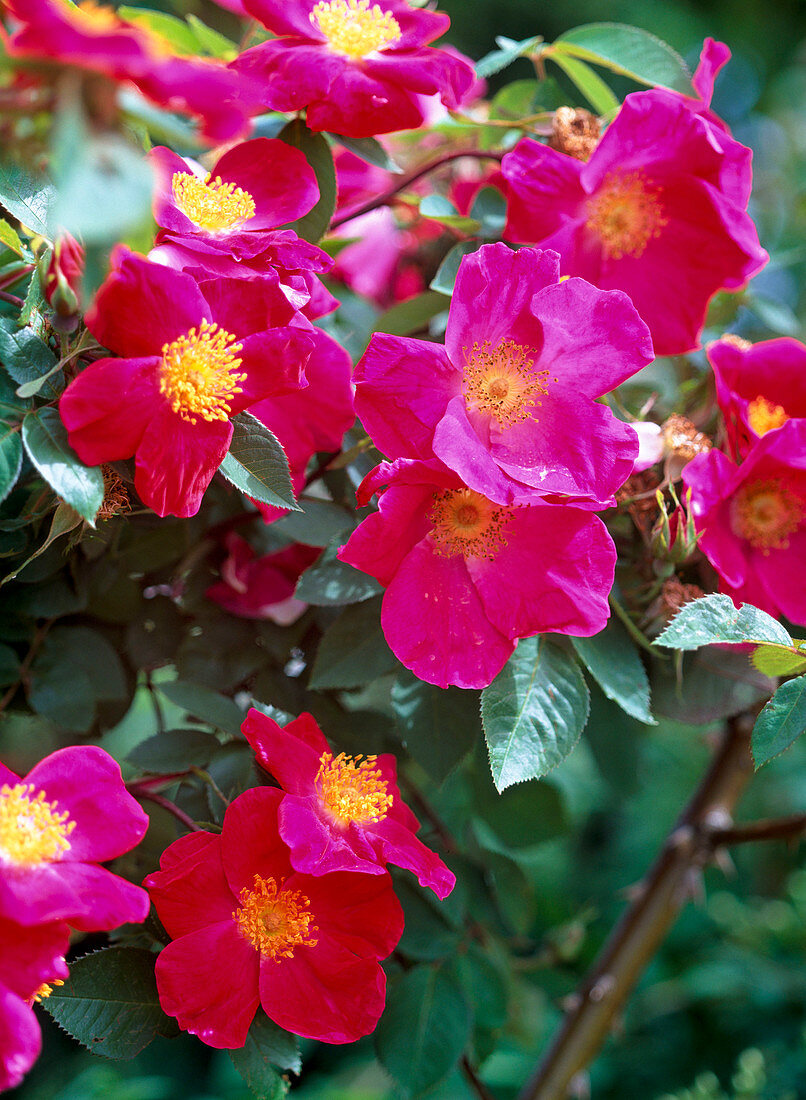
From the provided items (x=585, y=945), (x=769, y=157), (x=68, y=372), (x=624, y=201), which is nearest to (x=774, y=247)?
(x=624, y=201)

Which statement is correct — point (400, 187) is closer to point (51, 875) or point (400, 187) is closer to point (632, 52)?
point (632, 52)

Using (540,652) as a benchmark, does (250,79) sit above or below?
above

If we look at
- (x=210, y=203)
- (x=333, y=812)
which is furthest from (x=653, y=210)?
(x=333, y=812)

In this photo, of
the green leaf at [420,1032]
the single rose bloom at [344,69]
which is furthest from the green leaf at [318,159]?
the green leaf at [420,1032]

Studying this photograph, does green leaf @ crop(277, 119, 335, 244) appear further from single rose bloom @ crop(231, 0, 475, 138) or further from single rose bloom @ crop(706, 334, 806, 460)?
single rose bloom @ crop(706, 334, 806, 460)

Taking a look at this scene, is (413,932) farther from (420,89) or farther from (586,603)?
(420,89)

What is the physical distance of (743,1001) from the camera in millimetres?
1007

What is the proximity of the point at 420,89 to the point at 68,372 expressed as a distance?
0.63 ft

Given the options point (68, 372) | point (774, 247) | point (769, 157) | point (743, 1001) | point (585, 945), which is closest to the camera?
point (68, 372)

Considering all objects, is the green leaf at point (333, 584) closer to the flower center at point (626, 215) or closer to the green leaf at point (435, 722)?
the green leaf at point (435, 722)

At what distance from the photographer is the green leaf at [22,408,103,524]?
0.30 metres

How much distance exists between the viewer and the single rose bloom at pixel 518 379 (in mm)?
348

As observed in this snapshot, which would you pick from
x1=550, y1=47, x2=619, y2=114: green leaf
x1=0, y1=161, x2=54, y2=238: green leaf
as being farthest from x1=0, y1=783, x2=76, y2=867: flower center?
x1=550, y1=47, x2=619, y2=114: green leaf

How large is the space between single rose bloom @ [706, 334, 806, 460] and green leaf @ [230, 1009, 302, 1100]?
318mm
